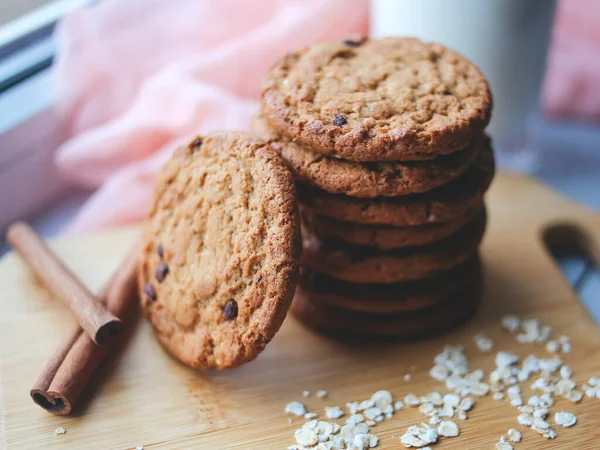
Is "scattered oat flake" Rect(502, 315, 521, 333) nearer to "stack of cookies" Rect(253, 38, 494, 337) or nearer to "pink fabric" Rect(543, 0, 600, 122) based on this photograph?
"stack of cookies" Rect(253, 38, 494, 337)

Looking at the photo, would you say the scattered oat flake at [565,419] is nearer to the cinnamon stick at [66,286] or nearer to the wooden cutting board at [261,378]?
the wooden cutting board at [261,378]

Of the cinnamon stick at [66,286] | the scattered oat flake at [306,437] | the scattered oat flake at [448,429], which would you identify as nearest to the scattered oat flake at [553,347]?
the scattered oat flake at [448,429]

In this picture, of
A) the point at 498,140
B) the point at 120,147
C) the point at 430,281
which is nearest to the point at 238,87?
the point at 120,147

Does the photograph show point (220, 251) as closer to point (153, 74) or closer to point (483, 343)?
point (483, 343)

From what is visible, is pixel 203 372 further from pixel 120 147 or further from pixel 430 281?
pixel 120 147

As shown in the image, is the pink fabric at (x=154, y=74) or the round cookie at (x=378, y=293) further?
the pink fabric at (x=154, y=74)

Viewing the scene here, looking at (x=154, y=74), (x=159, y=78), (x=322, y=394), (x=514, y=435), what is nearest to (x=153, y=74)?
(x=154, y=74)

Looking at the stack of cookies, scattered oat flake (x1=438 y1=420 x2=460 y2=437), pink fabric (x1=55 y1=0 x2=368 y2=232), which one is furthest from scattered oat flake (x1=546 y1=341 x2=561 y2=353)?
pink fabric (x1=55 y1=0 x2=368 y2=232)
